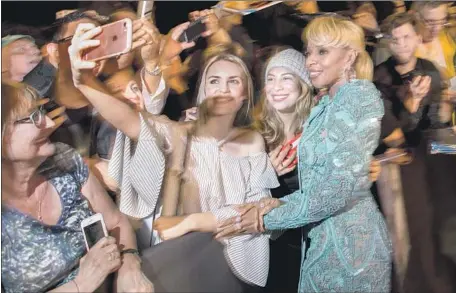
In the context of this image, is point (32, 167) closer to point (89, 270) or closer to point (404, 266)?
point (89, 270)

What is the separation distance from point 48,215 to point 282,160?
0.71 meters

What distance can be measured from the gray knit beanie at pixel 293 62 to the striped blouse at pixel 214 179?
269 millimetres

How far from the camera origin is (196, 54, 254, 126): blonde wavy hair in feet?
6.51

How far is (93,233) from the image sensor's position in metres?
1.92

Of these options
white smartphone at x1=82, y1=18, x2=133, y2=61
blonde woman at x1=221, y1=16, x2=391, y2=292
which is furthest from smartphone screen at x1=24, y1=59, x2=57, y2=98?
blonde woman at x1=221, y1=16, x2=391, y2=292

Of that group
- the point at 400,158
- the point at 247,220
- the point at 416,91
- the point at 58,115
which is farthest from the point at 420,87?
the point at 58,115

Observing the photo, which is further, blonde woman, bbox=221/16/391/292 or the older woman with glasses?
blonde woman, bbox=221/16/391/292

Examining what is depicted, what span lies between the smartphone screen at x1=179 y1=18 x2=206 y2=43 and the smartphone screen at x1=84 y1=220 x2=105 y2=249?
0.59m

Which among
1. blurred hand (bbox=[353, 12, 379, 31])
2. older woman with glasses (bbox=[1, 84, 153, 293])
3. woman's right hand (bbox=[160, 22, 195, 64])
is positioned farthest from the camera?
blurred hand (bbox=[353, 12, 379, 31])

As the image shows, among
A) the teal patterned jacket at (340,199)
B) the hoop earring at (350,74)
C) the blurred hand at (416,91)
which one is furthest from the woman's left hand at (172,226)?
the blurred hand at (416,91)

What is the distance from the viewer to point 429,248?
2221 mm

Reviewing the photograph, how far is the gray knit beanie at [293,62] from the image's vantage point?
204 centimetres

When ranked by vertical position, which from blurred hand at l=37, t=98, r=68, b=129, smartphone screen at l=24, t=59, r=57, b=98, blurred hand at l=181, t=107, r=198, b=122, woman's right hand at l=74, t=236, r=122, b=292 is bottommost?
woman's right hand at l=74, t=236, r=122, b=292

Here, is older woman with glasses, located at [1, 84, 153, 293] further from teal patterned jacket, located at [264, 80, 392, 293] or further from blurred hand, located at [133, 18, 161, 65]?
teal patterned jacket, located at [264, 80, 392, 293]
